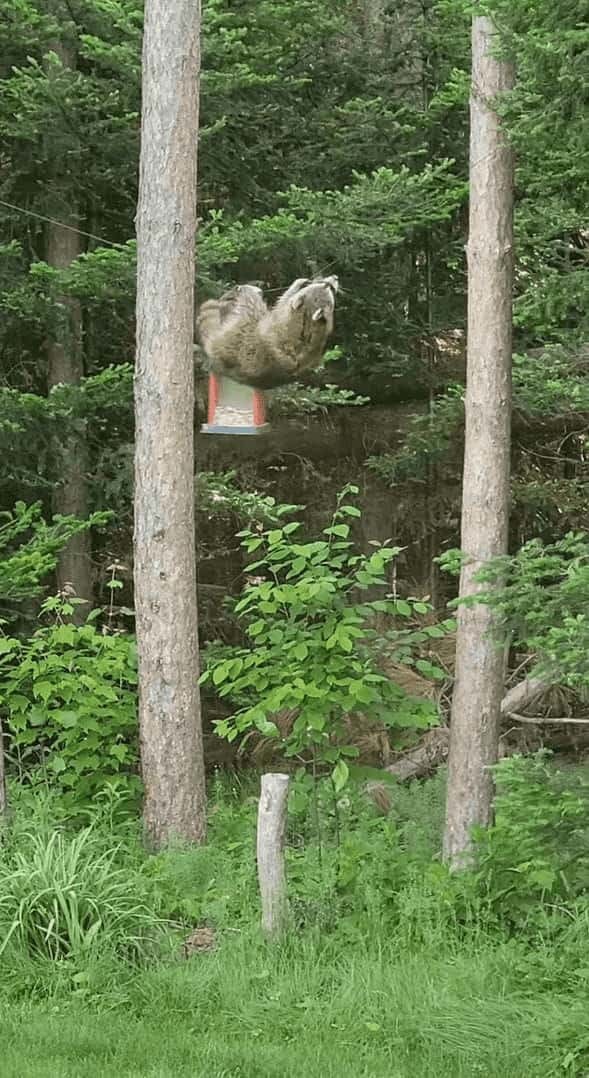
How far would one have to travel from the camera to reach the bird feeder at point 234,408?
7.91m

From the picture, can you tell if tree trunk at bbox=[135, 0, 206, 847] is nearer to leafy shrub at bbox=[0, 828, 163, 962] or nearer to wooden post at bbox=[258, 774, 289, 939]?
leafy shrub at bbox=[0, 828, 163, 962]

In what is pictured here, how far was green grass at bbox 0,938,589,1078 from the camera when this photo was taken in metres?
5.82

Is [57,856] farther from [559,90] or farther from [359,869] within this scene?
[559,90]

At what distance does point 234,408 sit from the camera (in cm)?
801

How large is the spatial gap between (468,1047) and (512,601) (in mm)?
1991

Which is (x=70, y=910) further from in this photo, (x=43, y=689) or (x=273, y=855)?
(x=43, y=689)

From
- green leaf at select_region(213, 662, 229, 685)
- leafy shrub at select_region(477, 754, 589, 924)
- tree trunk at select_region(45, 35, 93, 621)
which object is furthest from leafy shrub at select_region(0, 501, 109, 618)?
leafy shrub at select_region(477, 754, 589, 924)

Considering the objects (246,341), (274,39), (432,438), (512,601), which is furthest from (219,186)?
(512,601)

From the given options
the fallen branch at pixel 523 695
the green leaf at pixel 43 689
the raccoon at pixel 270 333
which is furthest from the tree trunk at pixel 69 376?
the fallen branch at pixel 523 695

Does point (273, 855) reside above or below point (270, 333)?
below

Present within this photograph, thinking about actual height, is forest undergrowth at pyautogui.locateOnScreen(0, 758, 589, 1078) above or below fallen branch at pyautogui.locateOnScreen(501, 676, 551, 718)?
below

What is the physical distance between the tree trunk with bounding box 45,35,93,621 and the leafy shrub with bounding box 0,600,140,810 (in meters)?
1.54

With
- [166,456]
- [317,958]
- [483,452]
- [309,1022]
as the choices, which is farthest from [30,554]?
[309,1022]

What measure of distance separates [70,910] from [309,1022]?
1397 mm
